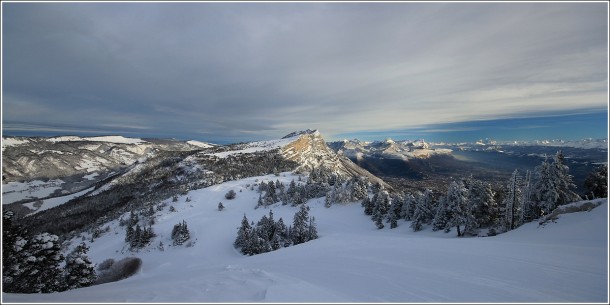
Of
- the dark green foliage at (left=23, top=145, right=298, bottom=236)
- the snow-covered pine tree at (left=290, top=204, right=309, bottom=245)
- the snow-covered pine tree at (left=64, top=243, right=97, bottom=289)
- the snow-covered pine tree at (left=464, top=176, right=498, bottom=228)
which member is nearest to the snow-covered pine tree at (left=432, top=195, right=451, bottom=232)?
the snow-covered pine tree at (left=464, top=176, right=498, bottom=228)

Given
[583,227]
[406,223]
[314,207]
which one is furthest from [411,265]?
[314,207]

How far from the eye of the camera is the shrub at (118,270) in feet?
131

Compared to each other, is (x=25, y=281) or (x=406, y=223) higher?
(x=25, y=281)

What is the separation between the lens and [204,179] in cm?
14750

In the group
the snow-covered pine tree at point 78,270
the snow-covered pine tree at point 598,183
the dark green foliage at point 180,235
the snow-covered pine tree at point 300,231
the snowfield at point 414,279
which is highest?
the snow-covered pine tree at point 598,183

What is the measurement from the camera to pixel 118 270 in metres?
42.9

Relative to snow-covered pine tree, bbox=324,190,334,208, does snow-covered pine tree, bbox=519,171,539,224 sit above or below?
above

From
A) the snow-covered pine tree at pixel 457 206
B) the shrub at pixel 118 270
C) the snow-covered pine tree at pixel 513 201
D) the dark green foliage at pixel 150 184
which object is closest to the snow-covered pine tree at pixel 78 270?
the shrub at pixel 118 270

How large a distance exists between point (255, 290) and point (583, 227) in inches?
1079

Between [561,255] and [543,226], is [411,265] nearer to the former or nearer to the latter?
[561,255]

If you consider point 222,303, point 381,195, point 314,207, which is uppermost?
point 222,303

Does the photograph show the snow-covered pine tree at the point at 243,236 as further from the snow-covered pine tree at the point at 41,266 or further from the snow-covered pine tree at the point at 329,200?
the snow-covered pine tree at the point at 41,266

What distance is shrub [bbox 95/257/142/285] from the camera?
39906 millimetres

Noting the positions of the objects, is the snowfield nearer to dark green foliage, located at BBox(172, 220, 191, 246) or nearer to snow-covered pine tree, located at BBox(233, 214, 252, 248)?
snow-covered pine tree, located at BBox(233, 214, 252, 248)
